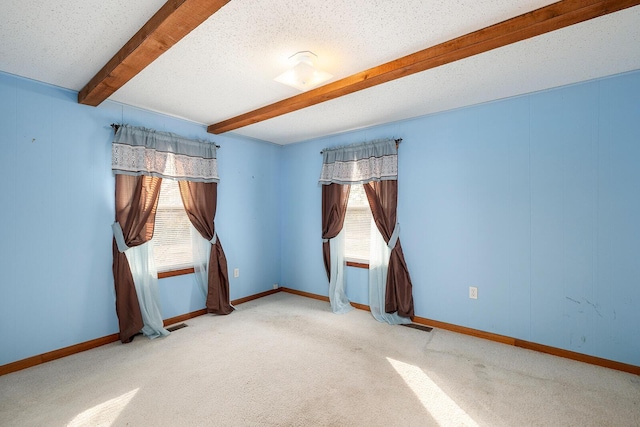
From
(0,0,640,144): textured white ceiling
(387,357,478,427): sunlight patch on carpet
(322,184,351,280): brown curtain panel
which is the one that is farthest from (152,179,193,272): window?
(387,357,478,427): sunlight patch on carpet

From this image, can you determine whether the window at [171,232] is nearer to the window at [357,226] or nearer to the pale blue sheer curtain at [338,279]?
the pale blue sheer curtain at [338,279]

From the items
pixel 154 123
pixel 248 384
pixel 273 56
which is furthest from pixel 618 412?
pixel 154 123

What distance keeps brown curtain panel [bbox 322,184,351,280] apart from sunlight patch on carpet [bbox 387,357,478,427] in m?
1.87

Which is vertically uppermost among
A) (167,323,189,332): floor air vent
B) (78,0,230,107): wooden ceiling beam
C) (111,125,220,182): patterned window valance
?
(78,0,230,107): wooden ceiling beam

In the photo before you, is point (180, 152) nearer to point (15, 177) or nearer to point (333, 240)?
point (15, 177)

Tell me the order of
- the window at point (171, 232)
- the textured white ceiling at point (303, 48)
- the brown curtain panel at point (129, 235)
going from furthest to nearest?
the window at point (171, 232) → the brown curtain panel at point (129, 235) → the textured white ceiling at point (303, 48)

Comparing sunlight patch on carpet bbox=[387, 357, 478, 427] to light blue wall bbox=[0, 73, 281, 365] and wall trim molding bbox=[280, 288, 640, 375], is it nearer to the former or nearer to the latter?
wall trim molding bbox=[280, 288, 640, 375]

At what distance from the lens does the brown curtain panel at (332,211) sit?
3.94 metres

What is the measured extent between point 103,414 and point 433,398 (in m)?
2.20

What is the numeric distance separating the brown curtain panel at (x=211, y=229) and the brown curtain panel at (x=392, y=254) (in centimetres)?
203

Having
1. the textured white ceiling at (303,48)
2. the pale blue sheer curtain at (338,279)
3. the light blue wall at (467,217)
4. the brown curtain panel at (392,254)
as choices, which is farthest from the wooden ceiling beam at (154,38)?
the pale blue sheer curtain at (338,279)

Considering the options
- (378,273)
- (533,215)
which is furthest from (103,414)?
(533,215)

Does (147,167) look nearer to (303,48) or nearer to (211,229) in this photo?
(211,229)

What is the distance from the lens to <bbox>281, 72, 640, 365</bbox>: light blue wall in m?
2.36
